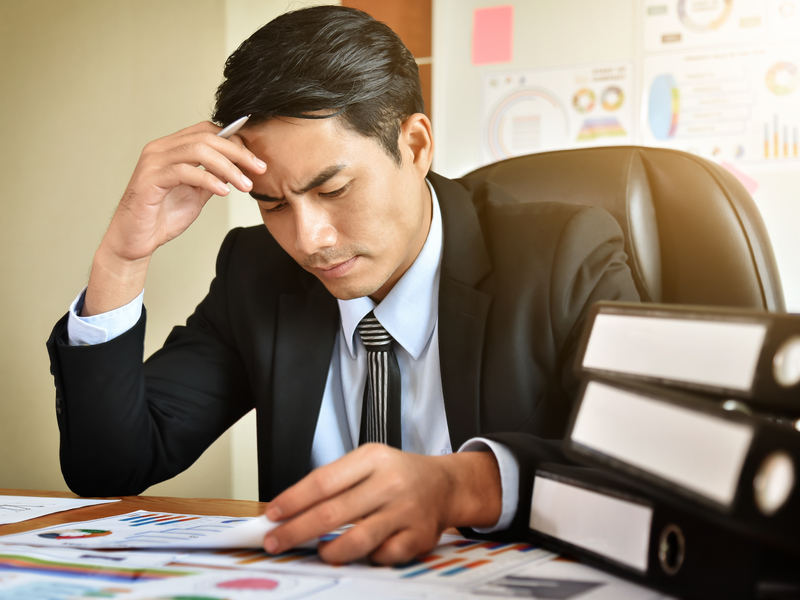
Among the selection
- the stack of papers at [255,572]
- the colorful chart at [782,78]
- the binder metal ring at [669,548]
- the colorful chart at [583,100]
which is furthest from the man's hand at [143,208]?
the colorful chart at [782,78]

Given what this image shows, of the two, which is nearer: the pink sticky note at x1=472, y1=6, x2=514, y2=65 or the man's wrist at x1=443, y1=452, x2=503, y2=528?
the man's wrist at x1=443, y1=452, x2=503, y2=528

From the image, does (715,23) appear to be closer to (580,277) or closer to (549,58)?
(549,58)

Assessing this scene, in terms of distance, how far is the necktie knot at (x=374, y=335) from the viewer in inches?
40.8

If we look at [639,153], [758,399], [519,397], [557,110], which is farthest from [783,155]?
[758,399]

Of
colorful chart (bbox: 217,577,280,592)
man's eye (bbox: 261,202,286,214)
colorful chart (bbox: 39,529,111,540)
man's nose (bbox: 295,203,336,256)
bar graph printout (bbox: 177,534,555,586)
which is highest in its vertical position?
man's eye (bbox: 261,202,286,214)

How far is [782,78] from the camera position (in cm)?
165

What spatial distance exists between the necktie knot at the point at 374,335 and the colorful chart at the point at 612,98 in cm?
110

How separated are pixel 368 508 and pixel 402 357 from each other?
0.57 m

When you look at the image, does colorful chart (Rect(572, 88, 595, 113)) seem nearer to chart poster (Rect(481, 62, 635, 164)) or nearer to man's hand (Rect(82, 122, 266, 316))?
chart poster (Rect(481, 62, 635, 164))

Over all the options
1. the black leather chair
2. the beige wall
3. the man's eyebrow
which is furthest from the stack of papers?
the beige wall

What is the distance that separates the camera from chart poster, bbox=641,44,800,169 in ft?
5.41

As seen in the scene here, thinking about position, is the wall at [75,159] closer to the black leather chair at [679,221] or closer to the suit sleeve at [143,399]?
the suit sleeve at [143,399]

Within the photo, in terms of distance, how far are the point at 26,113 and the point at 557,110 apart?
166cm

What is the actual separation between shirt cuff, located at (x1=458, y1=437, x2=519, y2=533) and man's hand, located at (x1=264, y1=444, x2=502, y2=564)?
0.18 ft
